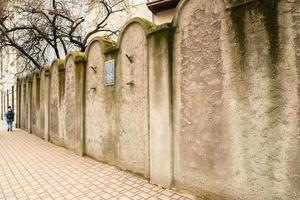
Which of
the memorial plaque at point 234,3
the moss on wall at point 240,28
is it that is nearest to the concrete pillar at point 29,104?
the memorial plaque at point 234,3

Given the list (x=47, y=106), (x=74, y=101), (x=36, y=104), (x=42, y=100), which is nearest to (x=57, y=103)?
(x=47, y=106)

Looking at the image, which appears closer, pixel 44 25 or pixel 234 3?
pixel 234 3

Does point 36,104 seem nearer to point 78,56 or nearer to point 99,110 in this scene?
point 78,56

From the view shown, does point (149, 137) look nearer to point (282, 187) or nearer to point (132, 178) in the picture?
point (132, 178)

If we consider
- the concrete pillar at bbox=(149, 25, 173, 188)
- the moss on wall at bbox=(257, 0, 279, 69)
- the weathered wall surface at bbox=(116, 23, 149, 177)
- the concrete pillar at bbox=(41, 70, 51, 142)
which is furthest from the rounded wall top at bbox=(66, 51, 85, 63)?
the moss on wall at bbox=(257, 0, 279, 69)

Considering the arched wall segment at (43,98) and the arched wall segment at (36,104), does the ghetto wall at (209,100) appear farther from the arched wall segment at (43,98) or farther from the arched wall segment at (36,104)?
the arched wall segment at (36,104)

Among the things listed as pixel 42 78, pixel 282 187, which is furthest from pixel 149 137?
pixel 42 78

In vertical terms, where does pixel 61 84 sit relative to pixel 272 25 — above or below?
below

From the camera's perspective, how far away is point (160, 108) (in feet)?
16.5

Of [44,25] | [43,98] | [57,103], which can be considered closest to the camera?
[57,103]

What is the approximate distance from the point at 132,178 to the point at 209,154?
2092 mm

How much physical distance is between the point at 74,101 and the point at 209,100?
5.59m

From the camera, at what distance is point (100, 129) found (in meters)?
7.04

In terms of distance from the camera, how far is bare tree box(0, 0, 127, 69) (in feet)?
43.4
